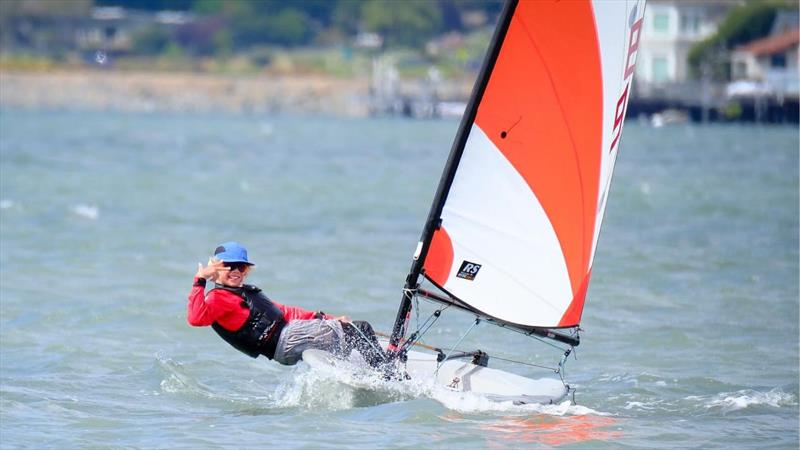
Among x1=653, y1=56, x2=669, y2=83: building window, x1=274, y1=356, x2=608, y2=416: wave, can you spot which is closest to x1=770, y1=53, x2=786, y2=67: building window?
x1=653, y1=56, x2=669, y2=83: building window

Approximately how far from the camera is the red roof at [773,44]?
173 feet

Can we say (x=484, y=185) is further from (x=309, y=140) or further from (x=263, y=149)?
(x=309, y=140)

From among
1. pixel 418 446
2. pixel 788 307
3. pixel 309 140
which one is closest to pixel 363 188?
pixel 788 307

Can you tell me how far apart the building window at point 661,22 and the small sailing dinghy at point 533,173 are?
54.9 metres

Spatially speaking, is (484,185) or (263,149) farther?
(263,149)

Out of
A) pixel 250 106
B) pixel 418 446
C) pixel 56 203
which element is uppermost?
pixel 250 106

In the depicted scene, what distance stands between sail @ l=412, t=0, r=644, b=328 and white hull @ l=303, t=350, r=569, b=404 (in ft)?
1.55

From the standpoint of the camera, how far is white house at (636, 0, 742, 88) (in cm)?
6147

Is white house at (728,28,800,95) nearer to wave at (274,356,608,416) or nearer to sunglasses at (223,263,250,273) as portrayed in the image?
wave at (274,356,608,416)

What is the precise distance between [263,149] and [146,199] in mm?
17999

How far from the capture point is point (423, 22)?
85.0 metres

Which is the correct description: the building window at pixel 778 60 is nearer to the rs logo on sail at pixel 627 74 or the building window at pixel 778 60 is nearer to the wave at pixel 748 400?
the wave at pixel 748 400

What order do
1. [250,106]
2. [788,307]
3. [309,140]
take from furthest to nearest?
[250,106], [309,140], [788,307]

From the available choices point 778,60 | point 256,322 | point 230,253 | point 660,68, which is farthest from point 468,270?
point 660,68
